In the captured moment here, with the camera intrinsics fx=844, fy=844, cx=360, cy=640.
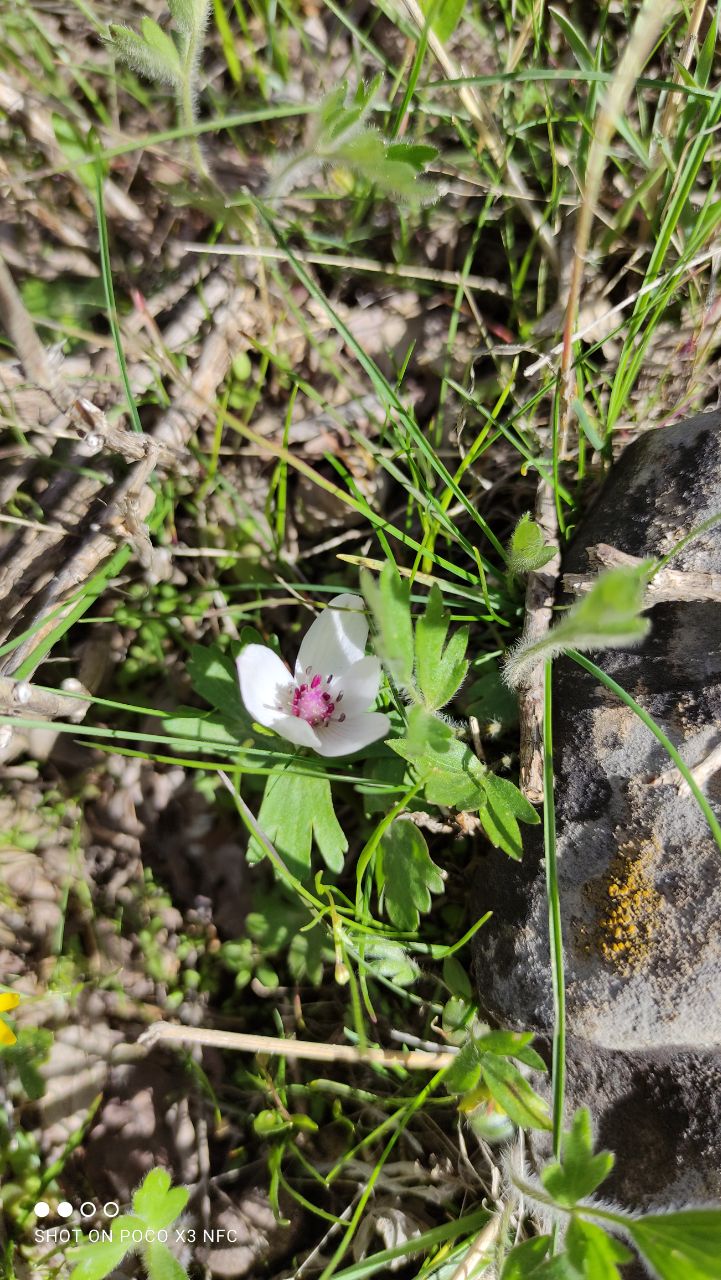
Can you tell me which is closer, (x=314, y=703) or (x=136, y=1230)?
(x=136, y=1230)

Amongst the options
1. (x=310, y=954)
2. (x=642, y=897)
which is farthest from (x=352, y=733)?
(x=642, y=897)

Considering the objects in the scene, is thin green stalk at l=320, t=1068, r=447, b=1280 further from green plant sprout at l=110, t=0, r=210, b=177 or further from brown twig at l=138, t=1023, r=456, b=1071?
green plant sprout at l=110, t=0, r=210, b=177

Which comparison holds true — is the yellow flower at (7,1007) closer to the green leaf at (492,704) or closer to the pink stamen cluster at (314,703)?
the pink stamen cluster at (314,703)

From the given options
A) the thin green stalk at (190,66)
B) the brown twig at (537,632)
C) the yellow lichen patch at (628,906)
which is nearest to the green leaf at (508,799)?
the brown twig at (537,632)

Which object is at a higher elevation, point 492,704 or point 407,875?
point 492,704

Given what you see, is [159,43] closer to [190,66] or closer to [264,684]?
[190,66]

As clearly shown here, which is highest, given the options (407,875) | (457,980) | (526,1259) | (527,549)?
(527,549)

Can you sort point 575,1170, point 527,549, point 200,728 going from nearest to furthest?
point 575,1170 < point 527,549 < point 200,728
